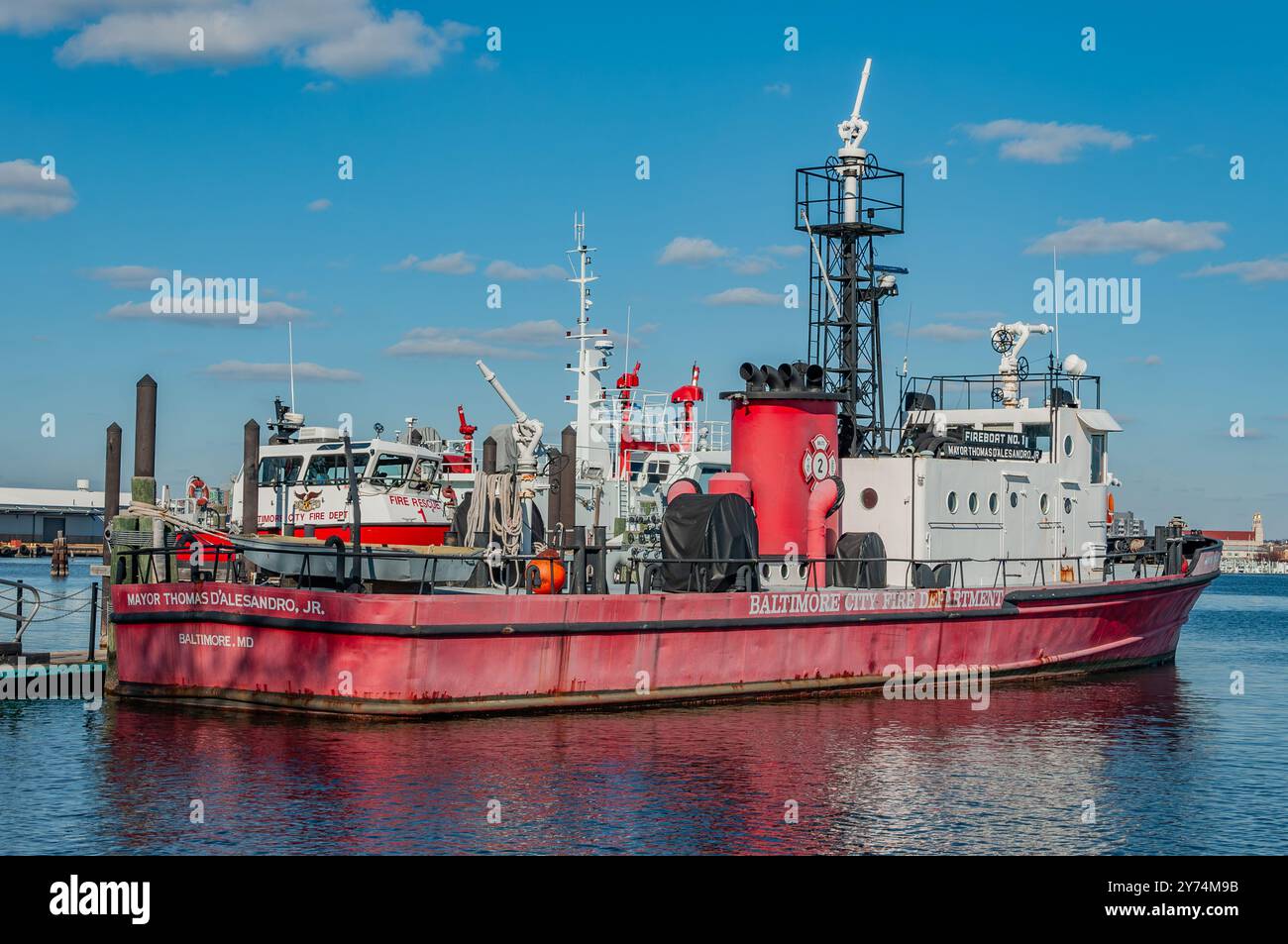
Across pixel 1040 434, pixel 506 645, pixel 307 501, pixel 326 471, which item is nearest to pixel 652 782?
pixel 506 645

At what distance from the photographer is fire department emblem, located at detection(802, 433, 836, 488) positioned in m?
21.7

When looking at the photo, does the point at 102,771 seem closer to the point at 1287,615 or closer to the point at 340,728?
the point at 340,728

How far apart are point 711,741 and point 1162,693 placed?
1031 cm

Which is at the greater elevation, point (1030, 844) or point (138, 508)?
point (138, 508)

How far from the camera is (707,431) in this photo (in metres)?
37.8

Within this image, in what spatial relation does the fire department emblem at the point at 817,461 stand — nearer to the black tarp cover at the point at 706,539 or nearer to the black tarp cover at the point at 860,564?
the black tarp cover at the point at 860,564

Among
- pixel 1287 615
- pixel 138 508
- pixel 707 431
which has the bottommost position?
pixel 1287 615

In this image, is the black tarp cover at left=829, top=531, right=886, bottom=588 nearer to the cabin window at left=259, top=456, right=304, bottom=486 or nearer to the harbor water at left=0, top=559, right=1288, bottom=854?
the harbor water at left=0, top=559, right=1288, bottom=854

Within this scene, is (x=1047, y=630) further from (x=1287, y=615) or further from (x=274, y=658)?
(x=1287, y=615)
